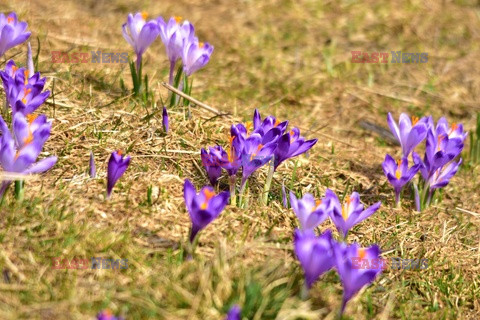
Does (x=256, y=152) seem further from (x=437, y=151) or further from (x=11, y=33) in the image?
(x=11, y=33)

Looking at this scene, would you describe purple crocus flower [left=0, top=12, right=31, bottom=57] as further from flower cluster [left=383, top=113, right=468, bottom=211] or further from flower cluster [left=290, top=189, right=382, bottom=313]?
flower cluster [left=383, top=113, right=468, bottom=211]

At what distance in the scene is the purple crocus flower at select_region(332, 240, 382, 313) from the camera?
87.1 inches

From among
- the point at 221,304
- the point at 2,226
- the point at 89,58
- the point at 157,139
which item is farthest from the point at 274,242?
the point at 89,58

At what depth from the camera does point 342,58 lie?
4918 millimetres

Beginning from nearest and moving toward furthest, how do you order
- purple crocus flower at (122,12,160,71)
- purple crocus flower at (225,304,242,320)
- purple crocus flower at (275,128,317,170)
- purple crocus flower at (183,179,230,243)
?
1. purple crocus flower at (225,304,242,320)
2. purple crocus flower at (183,179,230,243)
3. purple crocus flower at (275,128,317,170)
4. purple crocus flower at (122,12,160,71)

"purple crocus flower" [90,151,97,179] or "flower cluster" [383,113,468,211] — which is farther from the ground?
"purple crocus flower" [90,151,97,179]

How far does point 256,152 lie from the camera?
271 centimetres

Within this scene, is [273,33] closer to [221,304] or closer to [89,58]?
[89,58]

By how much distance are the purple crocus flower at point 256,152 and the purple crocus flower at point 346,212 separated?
29 centimetres

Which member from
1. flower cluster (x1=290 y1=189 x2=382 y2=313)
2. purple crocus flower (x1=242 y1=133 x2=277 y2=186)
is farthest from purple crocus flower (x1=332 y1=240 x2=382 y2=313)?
purple crocus flower (x1=242 y1=133 x2=277 y2=186)

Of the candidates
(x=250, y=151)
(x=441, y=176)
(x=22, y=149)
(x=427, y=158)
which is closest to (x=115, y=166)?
(x=22, y=149)

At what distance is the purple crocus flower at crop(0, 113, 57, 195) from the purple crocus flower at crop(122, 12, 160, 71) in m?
0.98

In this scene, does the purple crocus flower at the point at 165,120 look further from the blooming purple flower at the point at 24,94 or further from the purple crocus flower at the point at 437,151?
the purple crocus flower at the point at 437,151

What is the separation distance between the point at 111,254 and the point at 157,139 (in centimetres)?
89
